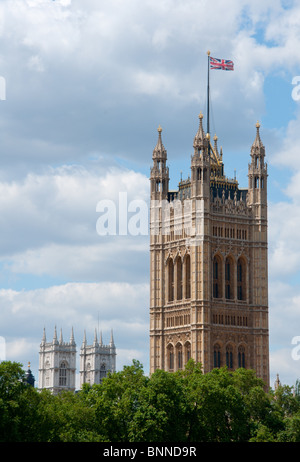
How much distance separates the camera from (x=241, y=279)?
178125 mm

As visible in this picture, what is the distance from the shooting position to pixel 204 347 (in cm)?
17162

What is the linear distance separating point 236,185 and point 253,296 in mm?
15789

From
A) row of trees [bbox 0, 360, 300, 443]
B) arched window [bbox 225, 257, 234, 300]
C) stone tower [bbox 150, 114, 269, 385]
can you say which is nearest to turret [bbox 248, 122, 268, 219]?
stone tower [bbox 150, 114, 269, 385]

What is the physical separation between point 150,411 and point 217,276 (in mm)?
55238

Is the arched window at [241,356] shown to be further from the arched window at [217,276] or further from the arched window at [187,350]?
the arched window at [217,276]

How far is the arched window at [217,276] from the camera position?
176 m

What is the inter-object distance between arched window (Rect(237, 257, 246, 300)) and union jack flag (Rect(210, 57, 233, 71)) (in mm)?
26157

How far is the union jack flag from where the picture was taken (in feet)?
558

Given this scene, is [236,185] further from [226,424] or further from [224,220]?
[226,424]

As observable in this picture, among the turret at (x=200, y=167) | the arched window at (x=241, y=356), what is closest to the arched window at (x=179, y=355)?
the arched window at (x=241, y=356)

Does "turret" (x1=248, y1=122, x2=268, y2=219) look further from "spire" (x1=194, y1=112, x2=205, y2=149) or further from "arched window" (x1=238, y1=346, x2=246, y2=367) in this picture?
"arched window" (x1=238, y1=346, x2=246, y2=367)

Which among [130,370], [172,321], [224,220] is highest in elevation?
[224,220]
